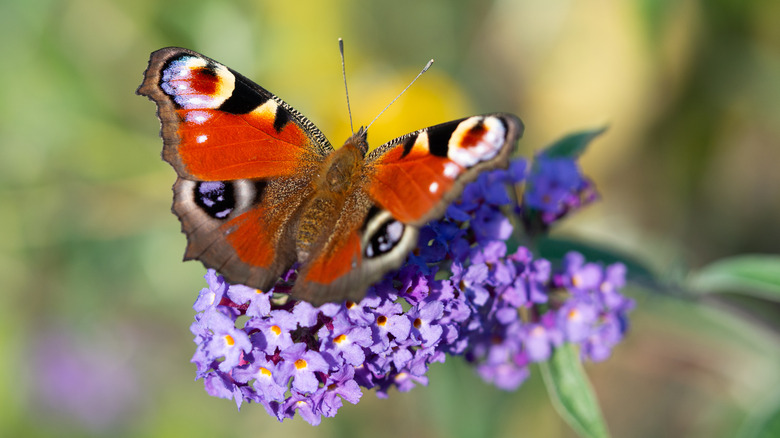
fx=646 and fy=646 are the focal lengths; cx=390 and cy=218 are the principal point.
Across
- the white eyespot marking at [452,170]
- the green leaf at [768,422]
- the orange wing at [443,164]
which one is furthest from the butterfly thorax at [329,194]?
the green leaf at [768,422]

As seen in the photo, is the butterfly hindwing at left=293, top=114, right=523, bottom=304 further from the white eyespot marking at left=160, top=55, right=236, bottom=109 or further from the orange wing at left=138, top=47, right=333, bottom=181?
the white eyespot marking at left=160, top=55, right=236, bottom=109

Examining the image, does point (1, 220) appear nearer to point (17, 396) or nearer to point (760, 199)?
point (17, 396)

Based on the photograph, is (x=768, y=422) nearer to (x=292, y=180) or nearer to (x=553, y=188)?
(x=553, y=188)

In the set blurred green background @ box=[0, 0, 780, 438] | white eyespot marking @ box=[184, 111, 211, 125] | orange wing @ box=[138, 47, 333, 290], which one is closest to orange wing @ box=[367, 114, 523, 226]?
orange wing @ box=[138, 47, 333, 290]

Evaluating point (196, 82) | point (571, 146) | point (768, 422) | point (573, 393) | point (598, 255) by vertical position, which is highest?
point (196, 82)

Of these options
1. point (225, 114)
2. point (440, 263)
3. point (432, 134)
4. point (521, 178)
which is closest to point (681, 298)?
point (521, 178)

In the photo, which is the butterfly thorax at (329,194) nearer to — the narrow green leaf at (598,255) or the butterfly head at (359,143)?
the butterfly head at (359,143)

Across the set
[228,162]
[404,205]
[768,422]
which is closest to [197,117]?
[228,162]
